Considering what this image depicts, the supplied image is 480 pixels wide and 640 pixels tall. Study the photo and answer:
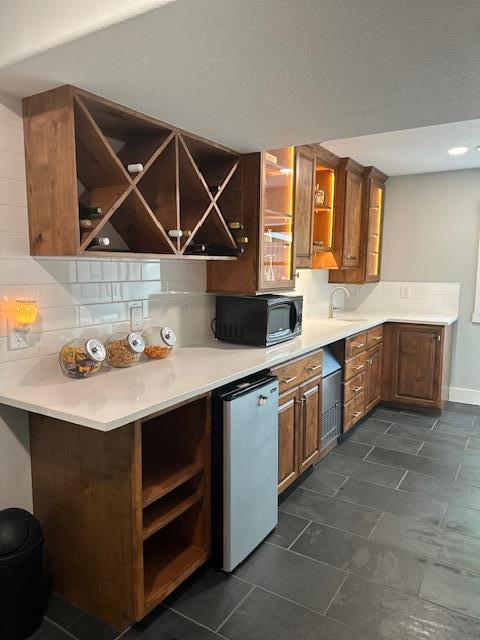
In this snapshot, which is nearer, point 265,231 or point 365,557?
point 365,557

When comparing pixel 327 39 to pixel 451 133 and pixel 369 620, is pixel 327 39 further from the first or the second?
pixel 451 133

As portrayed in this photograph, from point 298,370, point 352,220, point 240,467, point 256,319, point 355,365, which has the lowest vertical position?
point 240,467

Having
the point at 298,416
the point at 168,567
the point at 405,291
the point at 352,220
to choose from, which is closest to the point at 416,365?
the point at 405,291

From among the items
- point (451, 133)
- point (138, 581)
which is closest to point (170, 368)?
point (138, 581)

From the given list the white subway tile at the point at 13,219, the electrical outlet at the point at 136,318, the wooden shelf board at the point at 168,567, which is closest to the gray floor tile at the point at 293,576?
the wooden shelf board at the point at 168,567

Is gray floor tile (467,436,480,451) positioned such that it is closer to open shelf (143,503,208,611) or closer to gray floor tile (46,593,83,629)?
open shelf (143,503,208,611)

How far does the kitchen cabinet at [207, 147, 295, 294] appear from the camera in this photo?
278cm

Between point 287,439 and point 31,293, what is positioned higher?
point 31,293

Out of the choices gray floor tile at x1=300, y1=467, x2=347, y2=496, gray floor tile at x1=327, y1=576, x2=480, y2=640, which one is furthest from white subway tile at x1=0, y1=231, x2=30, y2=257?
gray floor tile at x1=300, y1=467, x2=347, y2=496

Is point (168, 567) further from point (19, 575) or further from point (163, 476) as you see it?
point (19, 575)

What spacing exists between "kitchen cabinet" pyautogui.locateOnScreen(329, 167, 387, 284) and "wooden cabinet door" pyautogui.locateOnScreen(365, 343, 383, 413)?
0.79 metres

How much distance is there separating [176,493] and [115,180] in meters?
1.41

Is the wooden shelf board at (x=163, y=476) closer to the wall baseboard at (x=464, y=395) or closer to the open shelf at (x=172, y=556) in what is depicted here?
the open shelf at (x=172, y=556)

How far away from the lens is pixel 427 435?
12.5 ft
